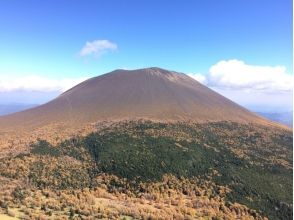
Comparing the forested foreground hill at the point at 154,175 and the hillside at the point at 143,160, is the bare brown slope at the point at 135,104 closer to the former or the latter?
the hillside at the point at 143,160

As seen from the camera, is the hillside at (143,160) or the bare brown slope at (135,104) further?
the bare brown slope at (135,104)

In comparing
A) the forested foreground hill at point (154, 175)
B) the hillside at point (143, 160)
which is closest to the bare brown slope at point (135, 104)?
the hillside at point (143, 160)

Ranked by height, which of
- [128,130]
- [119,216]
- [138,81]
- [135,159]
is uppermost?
[138,81]

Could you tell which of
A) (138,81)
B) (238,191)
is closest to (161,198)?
(238,191)

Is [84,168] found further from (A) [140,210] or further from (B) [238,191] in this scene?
(B) [238,191]

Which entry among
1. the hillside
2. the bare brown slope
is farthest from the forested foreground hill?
the bare brown slope

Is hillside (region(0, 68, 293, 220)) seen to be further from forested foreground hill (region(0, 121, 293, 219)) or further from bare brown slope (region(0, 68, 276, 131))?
bare brown slope (region(0, 68, 276, 131))

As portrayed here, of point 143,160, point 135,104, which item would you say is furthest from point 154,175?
point 135,104
